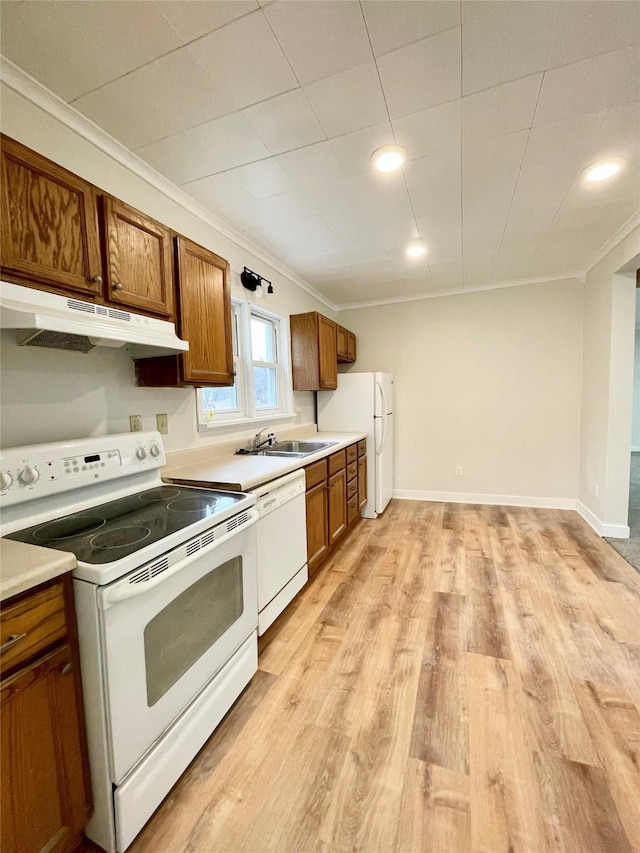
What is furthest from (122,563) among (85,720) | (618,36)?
(618,36)

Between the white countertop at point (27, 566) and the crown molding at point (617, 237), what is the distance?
150 inches

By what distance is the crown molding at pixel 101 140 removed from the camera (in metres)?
1.34

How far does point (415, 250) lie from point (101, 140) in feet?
7.65

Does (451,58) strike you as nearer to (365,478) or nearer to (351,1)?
(351,1)

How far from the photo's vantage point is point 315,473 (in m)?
2.48

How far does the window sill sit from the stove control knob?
112cm

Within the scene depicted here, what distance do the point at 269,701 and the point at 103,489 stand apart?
119 cm

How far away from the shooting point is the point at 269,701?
60.6 inches

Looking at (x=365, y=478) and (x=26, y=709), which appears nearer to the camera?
(x=26, y=709)

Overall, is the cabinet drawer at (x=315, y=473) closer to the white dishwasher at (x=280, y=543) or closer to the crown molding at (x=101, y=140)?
the white dishwasher at (x=280, y=543)

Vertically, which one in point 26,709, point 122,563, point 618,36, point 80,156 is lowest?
point 26,709

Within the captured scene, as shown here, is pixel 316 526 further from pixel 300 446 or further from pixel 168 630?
pixel 168 630

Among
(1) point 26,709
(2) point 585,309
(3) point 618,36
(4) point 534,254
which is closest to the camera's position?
(1) point 26,709

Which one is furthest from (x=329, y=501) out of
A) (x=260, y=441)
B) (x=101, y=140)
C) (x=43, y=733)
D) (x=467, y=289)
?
(x=467, y=289)
